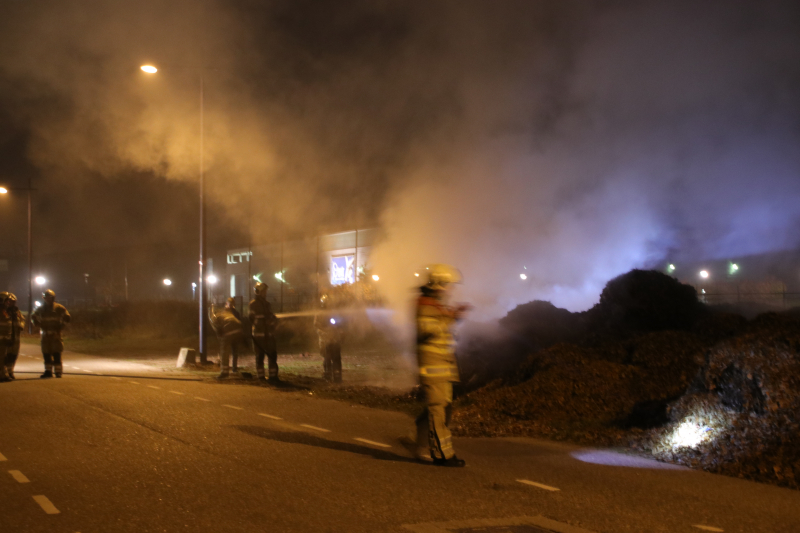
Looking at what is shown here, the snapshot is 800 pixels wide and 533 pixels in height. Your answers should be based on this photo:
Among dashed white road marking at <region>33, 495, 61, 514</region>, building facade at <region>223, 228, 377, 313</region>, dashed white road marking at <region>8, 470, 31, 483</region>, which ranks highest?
building facade at <region>223, 228, 377, 313</region>

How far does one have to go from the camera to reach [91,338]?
34.9 metres

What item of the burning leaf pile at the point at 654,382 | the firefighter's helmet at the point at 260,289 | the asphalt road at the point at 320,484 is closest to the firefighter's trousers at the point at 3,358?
the firefighter's helmet at the point at 260,289

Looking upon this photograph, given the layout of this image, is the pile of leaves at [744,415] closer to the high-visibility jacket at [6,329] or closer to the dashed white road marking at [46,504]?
the dashed white road marking at [46,504]

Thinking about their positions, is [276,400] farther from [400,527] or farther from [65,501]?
[400,527]

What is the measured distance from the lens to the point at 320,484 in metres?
5.73

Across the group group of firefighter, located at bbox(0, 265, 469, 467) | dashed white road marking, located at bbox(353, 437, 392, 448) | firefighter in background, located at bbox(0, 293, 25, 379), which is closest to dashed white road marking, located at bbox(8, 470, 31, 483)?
dashed white road marking, located at bbox(353, 437, 392, 448)

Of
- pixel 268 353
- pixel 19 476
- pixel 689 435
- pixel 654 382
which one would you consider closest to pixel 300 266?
pixel 268 353

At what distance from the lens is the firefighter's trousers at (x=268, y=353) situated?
14.1 m

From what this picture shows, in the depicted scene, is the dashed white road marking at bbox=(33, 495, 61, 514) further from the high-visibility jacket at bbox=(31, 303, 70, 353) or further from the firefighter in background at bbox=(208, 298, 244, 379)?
the high-visibility jacket at bbox=(31, 303, 70, 353)

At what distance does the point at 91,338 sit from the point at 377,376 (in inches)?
964

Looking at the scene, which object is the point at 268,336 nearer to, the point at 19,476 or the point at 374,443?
the point at 374,443

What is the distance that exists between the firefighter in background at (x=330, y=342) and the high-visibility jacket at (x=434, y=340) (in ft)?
25.3

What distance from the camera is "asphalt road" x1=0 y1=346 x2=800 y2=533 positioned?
479cm

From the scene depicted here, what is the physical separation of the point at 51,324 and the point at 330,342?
6.12 meters
